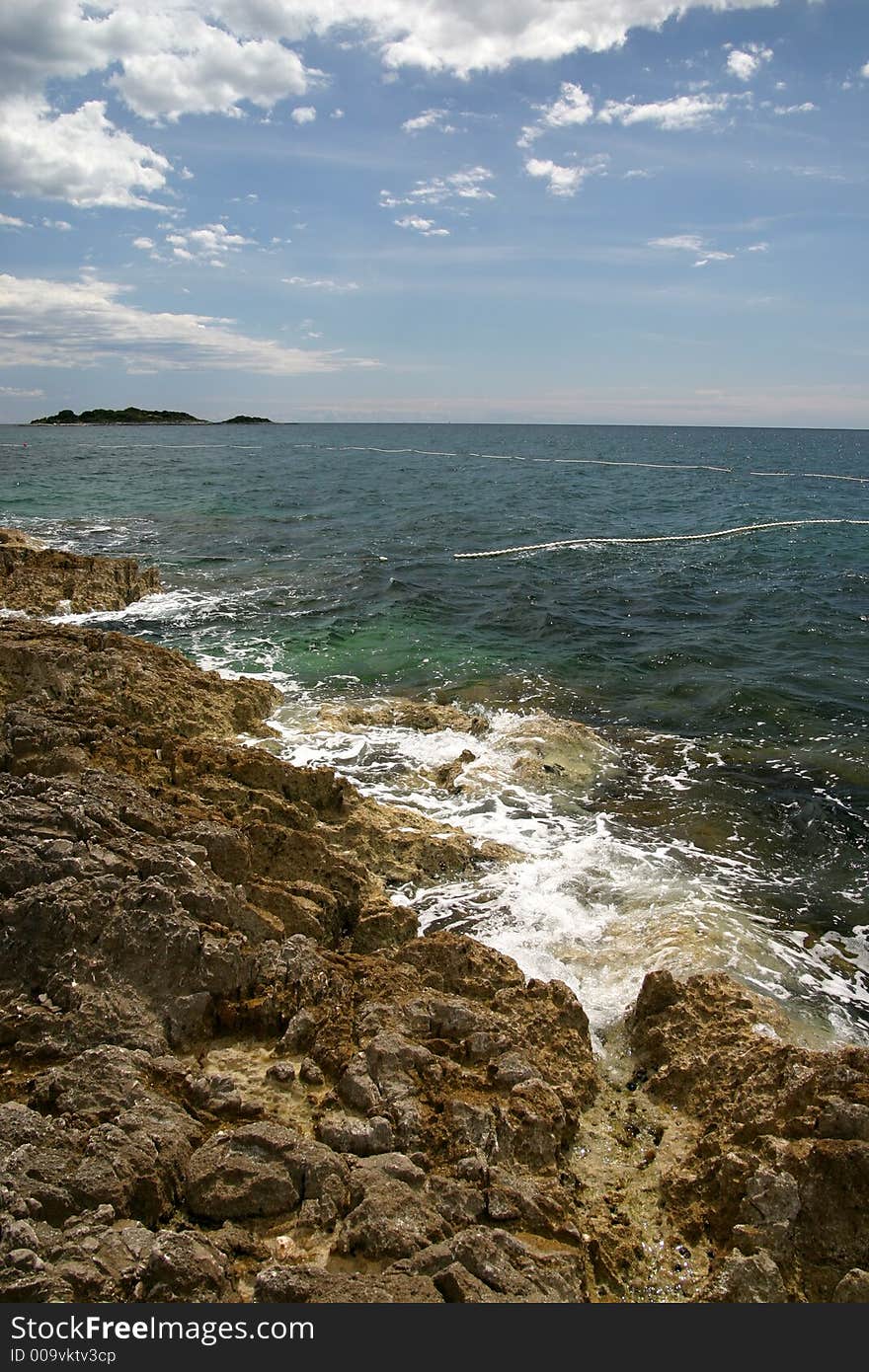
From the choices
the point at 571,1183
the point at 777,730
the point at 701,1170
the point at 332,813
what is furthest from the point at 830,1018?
the point at 777,730

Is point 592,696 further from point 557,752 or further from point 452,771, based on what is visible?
point 452,771

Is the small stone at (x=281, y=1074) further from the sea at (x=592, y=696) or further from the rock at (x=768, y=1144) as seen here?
the sea at (x=592, y=696)

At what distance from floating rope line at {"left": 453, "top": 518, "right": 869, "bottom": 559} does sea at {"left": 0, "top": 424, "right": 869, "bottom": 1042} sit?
25cm

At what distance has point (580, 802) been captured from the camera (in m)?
12.1

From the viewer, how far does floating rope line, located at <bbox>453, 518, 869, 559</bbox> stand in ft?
109

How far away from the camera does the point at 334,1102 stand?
17.5ft

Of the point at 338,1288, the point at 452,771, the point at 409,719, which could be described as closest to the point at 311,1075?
the point at 338,1288

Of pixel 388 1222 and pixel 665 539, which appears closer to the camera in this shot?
pixel 388 1222

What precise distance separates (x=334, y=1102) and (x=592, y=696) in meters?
12.4

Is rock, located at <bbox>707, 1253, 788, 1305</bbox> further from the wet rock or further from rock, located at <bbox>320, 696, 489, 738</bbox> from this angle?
rock, located at <bbox>320, 696, 489, 738</bbox>

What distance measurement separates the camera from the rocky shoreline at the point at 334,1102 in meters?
4.21

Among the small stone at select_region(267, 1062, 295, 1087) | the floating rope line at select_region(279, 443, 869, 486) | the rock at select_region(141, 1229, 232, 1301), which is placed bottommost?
the small stone at select_region(267, 1062, 295, 1087)

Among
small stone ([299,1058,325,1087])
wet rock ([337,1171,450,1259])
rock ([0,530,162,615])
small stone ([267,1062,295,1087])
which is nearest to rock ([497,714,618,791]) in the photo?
small stone ([299,1058,325,1087])

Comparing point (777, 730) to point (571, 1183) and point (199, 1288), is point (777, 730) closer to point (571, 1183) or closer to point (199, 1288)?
point (571, 1183)
